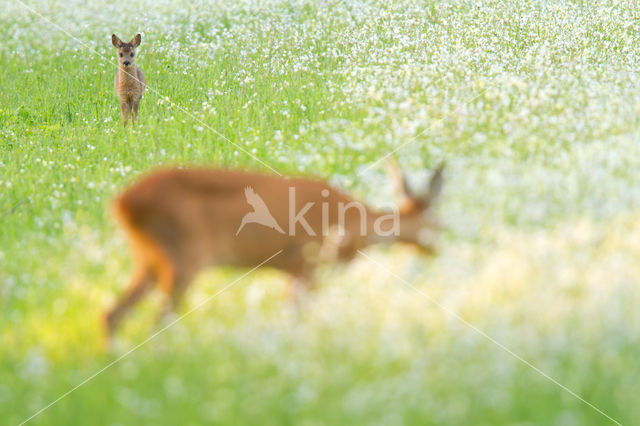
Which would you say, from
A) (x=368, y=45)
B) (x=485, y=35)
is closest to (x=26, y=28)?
(x=368, y=45)

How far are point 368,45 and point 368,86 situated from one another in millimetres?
2819

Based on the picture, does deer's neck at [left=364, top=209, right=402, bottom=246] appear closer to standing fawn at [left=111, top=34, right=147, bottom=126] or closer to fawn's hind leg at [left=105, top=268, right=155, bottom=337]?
fawn's hind leg at [left=105, top=268, right=155, bottom=337]

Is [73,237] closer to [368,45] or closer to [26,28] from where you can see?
[368,45]

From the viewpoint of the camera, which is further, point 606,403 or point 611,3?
point 611,3

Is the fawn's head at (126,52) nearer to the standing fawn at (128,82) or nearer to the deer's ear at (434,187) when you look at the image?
the standing fawn at (128,82)

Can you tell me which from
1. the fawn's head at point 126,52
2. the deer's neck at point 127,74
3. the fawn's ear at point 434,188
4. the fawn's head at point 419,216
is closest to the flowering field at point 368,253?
the fawn's head at point 419,216

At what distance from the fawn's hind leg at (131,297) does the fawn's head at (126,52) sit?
7217 mm

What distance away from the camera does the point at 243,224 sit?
19.2 feet

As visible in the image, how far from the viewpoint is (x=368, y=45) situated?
43.9 feet

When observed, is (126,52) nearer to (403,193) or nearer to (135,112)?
(135,112)

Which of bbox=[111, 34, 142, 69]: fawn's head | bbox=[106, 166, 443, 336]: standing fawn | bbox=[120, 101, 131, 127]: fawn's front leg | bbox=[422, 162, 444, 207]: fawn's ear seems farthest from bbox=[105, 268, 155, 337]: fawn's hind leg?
bbox=[111, 34, 142, 69]: fawn's head

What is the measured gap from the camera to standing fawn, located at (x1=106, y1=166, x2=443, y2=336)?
558 centimetres

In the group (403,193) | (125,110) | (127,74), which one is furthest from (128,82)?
(403,193)

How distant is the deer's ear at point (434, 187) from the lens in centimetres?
612
